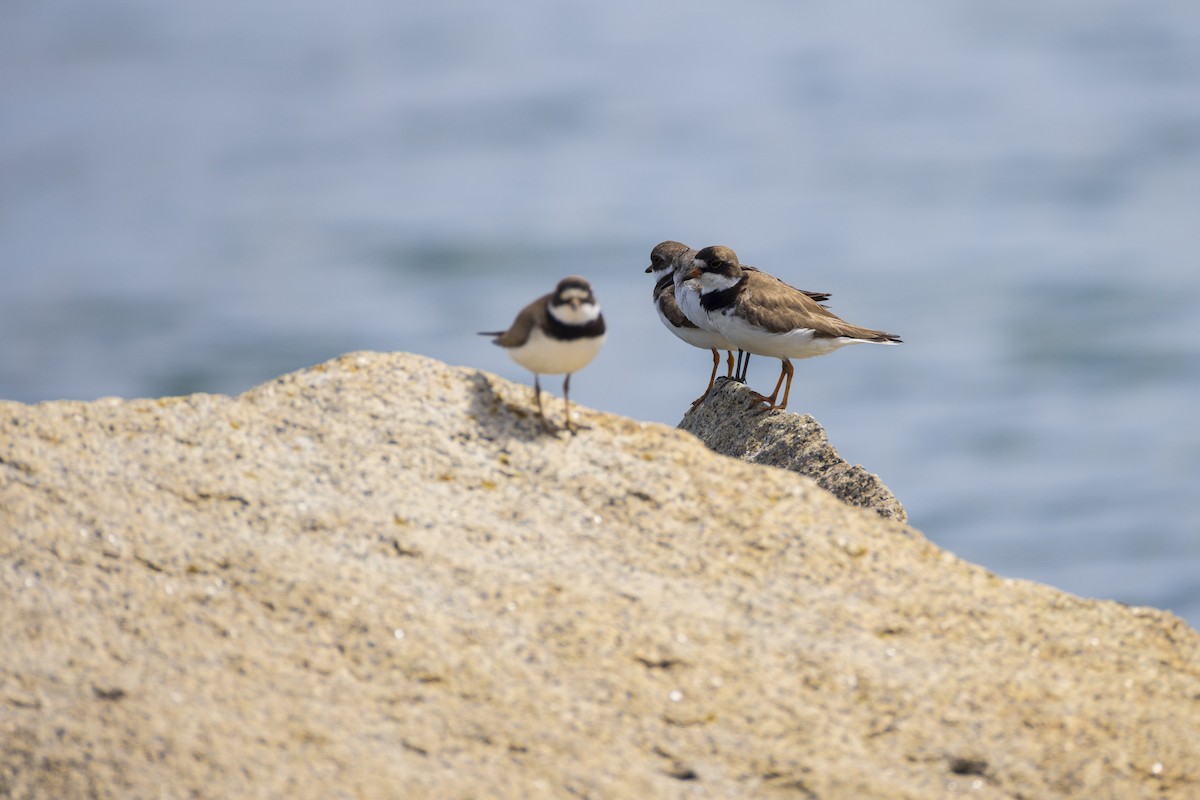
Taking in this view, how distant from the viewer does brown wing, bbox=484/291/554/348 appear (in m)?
7.11

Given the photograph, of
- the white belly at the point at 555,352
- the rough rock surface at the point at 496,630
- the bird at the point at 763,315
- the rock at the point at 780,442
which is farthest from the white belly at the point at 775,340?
the rough rock surface at the point at 496,630

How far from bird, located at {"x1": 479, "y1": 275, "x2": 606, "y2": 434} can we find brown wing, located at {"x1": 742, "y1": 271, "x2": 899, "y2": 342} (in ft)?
12.1

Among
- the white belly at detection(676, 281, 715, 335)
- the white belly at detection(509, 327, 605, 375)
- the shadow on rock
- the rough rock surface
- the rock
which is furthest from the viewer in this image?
the white belly at detection(676, 281, 715, 335)

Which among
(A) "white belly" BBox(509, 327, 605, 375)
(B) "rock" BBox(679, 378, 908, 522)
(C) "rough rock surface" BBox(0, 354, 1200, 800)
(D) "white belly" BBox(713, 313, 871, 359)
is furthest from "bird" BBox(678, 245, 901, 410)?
(C) "rough rock surface" BBox(0, 354, 1200, 800)

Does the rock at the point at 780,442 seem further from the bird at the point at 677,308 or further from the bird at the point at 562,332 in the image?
the bird at the point at 562,332

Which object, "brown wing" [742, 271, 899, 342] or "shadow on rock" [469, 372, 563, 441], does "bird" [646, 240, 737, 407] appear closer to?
"brown wing" [742, 271, 899, 342]

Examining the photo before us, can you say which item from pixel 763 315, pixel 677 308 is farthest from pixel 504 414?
pixel 677 308

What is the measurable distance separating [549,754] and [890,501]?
3.95 metres

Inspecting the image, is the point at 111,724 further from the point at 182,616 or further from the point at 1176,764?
the point at 1176,764

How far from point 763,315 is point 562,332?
4.00 metres

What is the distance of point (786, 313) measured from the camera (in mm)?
10680

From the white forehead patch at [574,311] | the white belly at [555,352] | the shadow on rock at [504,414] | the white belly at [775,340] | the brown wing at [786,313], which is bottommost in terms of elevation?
the shadow on rock at [504,414]

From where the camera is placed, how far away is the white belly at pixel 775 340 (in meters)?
10.6

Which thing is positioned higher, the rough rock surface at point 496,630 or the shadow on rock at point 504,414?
the shadow on rock at point 504,414
